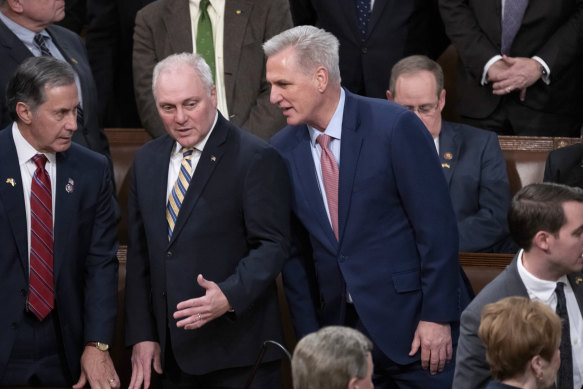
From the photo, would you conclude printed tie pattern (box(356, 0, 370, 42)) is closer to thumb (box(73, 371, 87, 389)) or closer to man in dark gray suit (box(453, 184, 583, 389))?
man in dark gray suit (box(453, 184, 583, 389))

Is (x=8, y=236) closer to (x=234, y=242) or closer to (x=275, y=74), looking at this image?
(x=234, y=242)

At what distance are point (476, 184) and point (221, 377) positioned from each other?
1734mm

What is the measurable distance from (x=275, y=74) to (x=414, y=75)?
1.34 metres

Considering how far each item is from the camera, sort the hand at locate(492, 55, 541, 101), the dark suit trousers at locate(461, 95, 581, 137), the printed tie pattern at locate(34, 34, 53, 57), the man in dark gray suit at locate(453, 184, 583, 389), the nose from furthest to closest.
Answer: the dark suit trousers at locate(461, 95, 581, 137) → the hand at locate(492, 55, 541, 101) → the printed tie pattern at locate(34, 34, 53, 57) → the nose → the man in dark gray suit at locate(453, 184, 583, 389)

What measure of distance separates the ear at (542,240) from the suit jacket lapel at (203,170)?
40.7 inches

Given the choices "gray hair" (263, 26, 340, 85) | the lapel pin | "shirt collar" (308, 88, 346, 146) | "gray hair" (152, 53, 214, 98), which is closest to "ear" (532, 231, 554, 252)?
"shirt collar" (308, 88, 346, 146)

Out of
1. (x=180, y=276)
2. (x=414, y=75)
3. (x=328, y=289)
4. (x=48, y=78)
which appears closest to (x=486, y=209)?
(x=414, y=75)

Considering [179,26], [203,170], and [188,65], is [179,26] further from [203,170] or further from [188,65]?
[203,170]

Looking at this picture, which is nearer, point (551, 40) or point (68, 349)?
point (68, 349)

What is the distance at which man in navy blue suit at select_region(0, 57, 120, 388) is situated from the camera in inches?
128

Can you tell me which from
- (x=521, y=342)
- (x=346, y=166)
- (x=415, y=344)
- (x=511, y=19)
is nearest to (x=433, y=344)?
(x=415, y=344)

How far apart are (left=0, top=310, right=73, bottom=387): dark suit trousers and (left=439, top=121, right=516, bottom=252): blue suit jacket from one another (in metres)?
1.82

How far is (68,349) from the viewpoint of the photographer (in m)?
3.30

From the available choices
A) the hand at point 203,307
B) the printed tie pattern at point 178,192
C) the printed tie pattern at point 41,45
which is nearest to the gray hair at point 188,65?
the printed tie pattern at point 178,192
